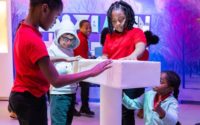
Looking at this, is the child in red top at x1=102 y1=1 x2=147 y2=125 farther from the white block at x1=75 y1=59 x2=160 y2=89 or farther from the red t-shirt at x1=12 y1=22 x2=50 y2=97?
the red t-shirt at x1=12 y1=22 x2=50 y2=97

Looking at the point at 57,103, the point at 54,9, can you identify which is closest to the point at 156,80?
the point at 54,9

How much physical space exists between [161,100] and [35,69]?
0.88m

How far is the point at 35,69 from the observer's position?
1.31 meters

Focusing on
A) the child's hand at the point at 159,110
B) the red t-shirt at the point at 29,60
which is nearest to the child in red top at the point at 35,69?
the red t-shirt at the point at 29,60

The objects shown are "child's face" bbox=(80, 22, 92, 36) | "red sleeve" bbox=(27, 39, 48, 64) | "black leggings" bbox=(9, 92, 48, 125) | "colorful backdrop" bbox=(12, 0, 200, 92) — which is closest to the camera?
"red sleeve" bbox=(27, 39, 48, 64)

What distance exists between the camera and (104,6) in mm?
4945

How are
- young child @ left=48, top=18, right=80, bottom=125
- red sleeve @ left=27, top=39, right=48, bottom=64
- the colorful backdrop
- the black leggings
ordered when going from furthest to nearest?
the colorful backdrop → young child @ left=48, top=18, right=80, bottom=125 → the black leggings → red sleeve @ left=27, top=39, right=48, bottom=64

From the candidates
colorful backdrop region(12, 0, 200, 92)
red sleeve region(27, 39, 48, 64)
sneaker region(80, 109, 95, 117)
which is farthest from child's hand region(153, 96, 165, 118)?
colorful backdrop region(12, 0, 200, 92)

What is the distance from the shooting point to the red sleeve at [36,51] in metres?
1.25

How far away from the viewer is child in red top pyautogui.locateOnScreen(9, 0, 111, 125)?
4.14 ft

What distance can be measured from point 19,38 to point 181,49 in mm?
3879

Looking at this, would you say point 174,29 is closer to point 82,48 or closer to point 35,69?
point 82,48

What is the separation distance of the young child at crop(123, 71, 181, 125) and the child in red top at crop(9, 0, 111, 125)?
27.2 inches

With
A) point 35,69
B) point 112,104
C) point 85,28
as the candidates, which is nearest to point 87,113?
point 85,28
